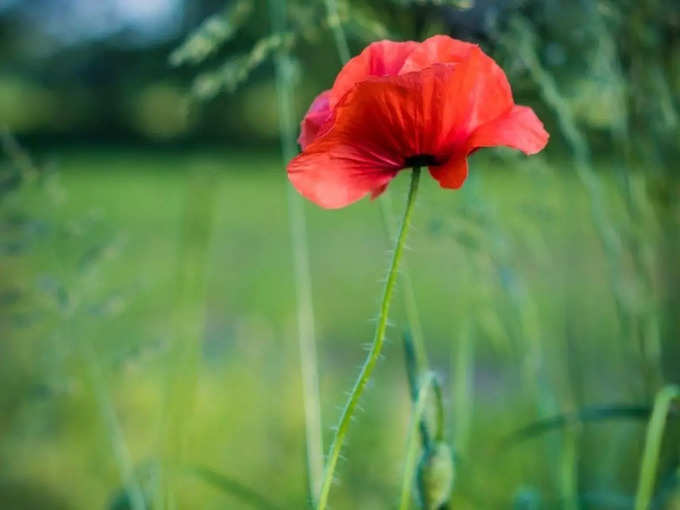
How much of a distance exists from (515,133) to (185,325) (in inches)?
14.3

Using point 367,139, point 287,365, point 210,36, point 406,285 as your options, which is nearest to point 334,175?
point 367,139

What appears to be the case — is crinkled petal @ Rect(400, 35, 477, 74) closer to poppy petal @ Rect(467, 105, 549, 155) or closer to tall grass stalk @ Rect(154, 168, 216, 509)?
poppy petal @ Rect(467, 105, 549, 155)

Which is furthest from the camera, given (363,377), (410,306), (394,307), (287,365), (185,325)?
(287,365)

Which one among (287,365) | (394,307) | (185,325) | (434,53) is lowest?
(287,365)

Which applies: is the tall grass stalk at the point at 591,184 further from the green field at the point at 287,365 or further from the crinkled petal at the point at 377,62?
the crinkled petal at the point at 377,62

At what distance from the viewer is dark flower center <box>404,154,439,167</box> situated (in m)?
0.50

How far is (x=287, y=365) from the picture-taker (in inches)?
69.2

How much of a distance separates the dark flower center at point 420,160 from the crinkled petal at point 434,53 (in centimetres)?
4

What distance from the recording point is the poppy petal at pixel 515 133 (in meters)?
0.48

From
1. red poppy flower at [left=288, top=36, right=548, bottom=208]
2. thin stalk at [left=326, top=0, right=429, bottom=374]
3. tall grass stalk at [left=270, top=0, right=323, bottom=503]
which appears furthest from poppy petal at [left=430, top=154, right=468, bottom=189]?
tall grass stalk at [left=270, top=0, right=323, bottom=503]

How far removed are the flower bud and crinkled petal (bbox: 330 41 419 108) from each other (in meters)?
0.18

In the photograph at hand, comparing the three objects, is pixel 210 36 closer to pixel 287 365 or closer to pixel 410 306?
pixel 410 306

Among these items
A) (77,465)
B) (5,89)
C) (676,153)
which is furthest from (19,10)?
(676,153)

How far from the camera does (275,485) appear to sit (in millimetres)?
1435
